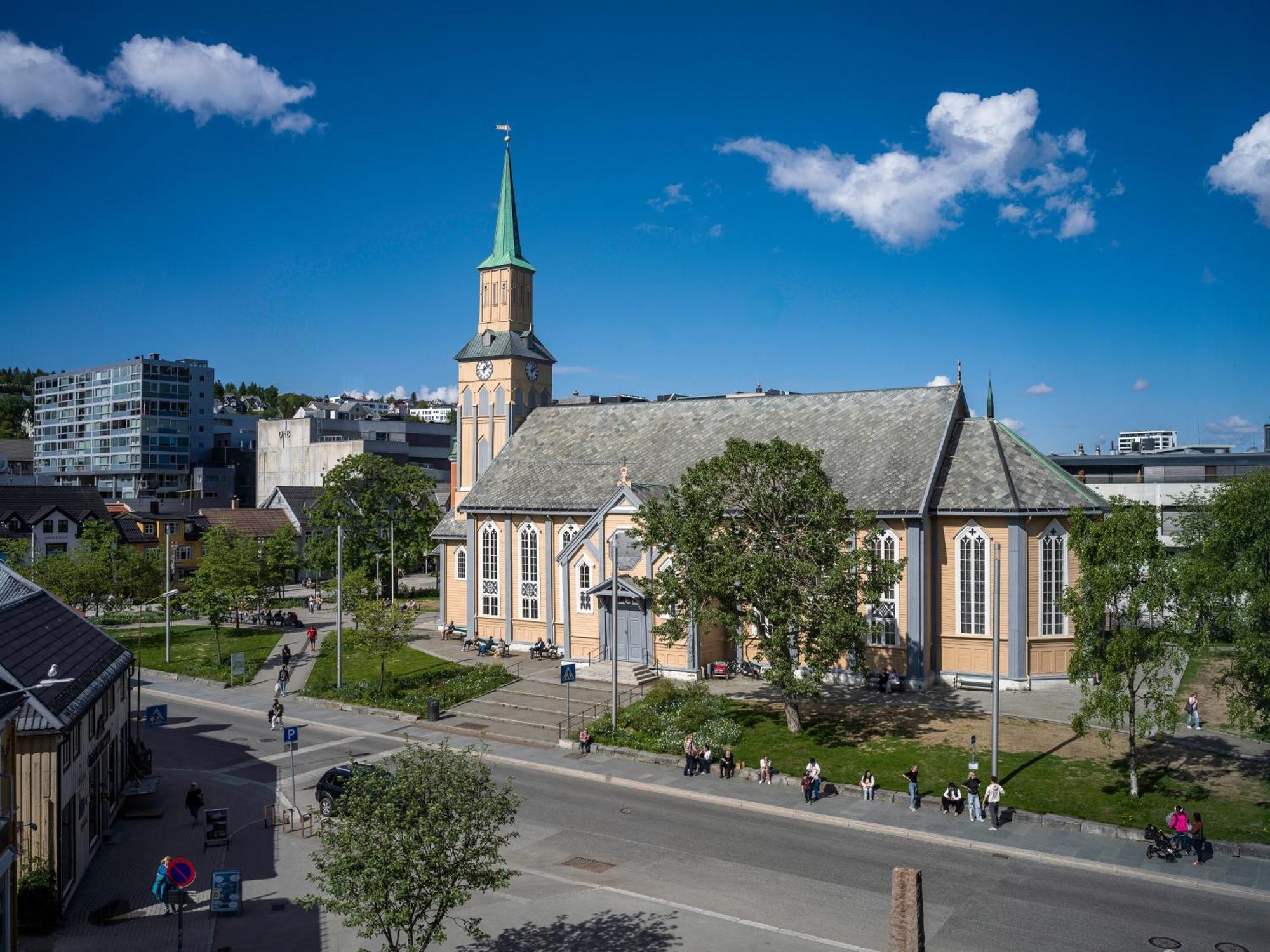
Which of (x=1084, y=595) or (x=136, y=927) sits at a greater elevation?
(x=1084, y=595)

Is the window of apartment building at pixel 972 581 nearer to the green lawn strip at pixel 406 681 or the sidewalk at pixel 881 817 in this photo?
the sidewalk at pixel 881 817

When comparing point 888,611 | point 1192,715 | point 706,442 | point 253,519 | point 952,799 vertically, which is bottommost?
point 952,799

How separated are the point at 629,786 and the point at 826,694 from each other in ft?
47.1

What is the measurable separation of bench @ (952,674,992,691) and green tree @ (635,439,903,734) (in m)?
9.92

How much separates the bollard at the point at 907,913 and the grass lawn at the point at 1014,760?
16352 mm

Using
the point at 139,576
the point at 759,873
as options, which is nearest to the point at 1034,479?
the point at 759,873

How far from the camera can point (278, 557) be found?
2938 inches

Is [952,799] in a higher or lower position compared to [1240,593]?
lower

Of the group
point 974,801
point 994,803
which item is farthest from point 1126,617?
point 974,801

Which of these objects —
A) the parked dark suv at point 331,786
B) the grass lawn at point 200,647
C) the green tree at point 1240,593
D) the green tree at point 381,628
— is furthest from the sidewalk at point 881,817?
the grass lawn at point 200,647

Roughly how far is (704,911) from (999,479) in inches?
1154

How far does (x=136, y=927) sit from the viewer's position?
2344 centimetres

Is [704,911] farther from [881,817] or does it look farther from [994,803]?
[994,803]

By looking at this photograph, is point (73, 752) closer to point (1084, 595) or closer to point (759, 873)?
point (759, 873)
